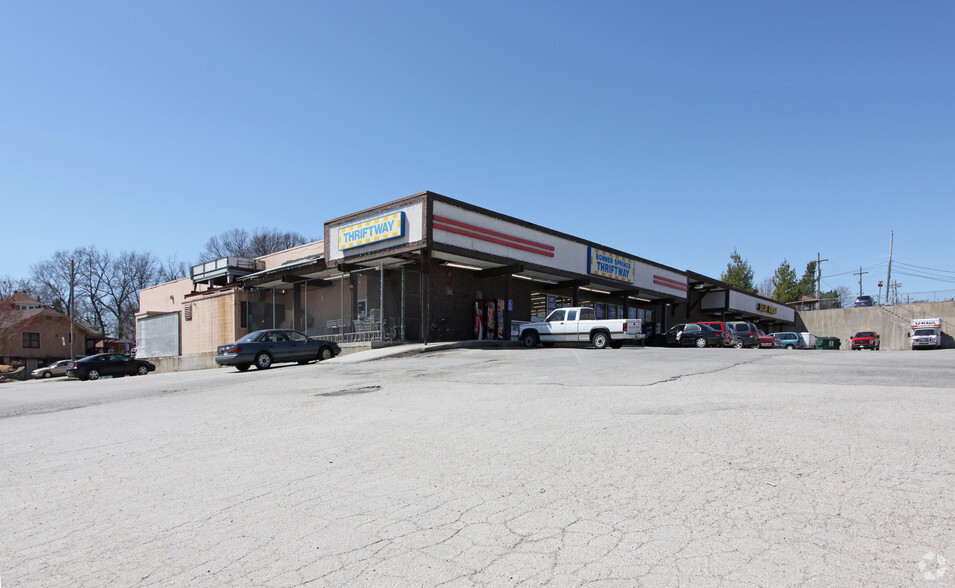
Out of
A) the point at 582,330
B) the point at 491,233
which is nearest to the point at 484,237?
the point at 491,233

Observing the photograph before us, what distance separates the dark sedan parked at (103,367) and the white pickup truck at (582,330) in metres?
23.0

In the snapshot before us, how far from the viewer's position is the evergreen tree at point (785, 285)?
7075 centimetres

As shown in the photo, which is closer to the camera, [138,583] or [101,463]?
[138,583]

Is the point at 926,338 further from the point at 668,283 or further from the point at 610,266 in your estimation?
the point at 610,266

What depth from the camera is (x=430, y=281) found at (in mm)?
25453

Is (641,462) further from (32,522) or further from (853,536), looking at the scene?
(32,522)

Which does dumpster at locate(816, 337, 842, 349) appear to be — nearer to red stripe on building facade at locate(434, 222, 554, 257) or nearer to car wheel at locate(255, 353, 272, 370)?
red stripe on building facade at locate(434, 222, 554, 257)

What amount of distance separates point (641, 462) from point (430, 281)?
2072 cm

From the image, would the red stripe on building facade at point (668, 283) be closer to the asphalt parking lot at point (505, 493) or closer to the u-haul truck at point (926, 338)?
the u-haul truck at point (926, 338)

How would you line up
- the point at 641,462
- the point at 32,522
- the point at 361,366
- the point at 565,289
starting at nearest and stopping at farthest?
the point at 32,522 → the point at 641,462 → the point at 361,366 → the point at 565,289

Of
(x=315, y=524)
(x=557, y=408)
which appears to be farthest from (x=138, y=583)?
(x=557, y=408)

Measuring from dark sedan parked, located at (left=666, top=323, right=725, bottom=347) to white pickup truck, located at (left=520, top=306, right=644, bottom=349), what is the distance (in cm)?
783

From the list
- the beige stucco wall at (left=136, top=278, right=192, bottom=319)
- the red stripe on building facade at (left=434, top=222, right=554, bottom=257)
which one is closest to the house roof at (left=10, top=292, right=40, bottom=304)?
the beige stucco wall at (left=136, top=278, right=192, bottom=319)

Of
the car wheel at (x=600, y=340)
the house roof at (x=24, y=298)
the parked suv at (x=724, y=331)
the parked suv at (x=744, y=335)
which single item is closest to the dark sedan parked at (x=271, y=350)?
the car wheel at (x=600, y=340)
